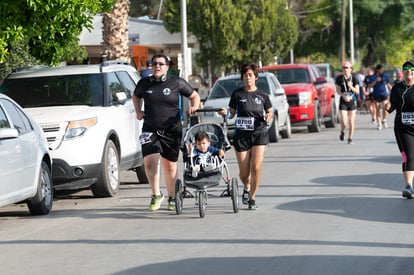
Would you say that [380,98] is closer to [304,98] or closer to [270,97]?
[304,98]

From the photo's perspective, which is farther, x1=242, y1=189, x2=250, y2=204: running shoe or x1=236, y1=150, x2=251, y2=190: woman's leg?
x1=242, y1=189, x2=250, y2=204: running shoe

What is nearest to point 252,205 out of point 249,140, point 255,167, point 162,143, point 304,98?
point 255,167

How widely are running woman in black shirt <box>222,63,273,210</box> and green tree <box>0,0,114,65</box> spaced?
3401mm

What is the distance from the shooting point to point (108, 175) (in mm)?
15031

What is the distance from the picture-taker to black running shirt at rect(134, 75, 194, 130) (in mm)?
13289

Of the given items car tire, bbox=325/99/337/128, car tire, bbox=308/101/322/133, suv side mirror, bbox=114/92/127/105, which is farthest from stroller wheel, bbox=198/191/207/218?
car tire, bbox=325/99/337/128

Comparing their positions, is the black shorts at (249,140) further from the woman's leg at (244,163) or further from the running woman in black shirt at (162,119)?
the running woman in black shirt at (162,119)

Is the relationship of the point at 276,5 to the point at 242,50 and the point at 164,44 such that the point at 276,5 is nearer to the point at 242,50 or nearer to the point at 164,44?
the point at 242,50

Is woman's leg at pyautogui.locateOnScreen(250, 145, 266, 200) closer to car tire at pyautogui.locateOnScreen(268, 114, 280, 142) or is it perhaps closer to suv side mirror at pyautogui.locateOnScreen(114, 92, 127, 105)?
suv side mirror at pyautogui.locateOnScreen(114, 92, 127, 105)

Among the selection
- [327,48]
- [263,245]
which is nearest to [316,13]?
[327,48]

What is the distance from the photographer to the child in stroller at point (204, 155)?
12.8 meters

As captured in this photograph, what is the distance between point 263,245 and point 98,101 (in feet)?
19.5

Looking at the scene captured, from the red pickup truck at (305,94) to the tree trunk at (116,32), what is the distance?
3.87 m

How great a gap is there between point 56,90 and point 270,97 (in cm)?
1030
